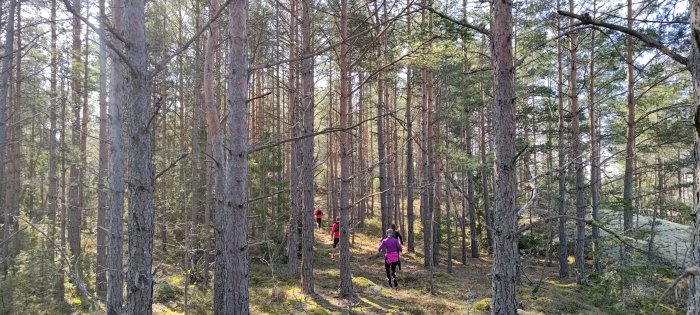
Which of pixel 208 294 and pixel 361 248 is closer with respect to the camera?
pixel 208 294

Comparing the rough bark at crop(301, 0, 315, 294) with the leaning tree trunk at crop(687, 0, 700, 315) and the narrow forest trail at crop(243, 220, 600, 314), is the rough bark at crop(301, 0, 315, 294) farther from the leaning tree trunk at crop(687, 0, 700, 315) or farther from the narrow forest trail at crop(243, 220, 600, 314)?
the leaning tree trunk at crop(687, 0, 700, 315)

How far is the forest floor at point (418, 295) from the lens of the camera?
9086 millimetres

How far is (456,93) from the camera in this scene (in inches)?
563

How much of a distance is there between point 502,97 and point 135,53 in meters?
3.47

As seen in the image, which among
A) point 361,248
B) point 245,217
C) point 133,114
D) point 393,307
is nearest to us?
point 133,114

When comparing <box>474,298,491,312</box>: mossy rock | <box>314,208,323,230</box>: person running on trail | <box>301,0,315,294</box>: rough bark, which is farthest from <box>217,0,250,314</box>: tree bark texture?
<box>314,208,323,230</box>: person running on trail

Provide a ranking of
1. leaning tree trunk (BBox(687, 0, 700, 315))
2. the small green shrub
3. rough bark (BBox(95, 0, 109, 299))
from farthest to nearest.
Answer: the small green shrub → rough bark (BBox(95, 0, 109, 299)) → leaning tree trunk (BBox(687, 0, 700, 315))

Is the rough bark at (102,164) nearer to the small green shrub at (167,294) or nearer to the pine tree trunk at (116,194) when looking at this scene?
the small green shrub at (167,294)

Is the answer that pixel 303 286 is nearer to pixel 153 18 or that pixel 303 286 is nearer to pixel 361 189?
pixel 153 18

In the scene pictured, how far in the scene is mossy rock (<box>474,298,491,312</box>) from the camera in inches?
369

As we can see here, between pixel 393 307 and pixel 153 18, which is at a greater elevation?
pixel 153 18

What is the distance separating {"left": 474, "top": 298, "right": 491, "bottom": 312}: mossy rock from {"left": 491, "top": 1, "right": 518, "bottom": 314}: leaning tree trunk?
568 centimetres

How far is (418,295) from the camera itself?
10.6 m

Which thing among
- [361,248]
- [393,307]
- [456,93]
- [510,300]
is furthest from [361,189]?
[510,300]
